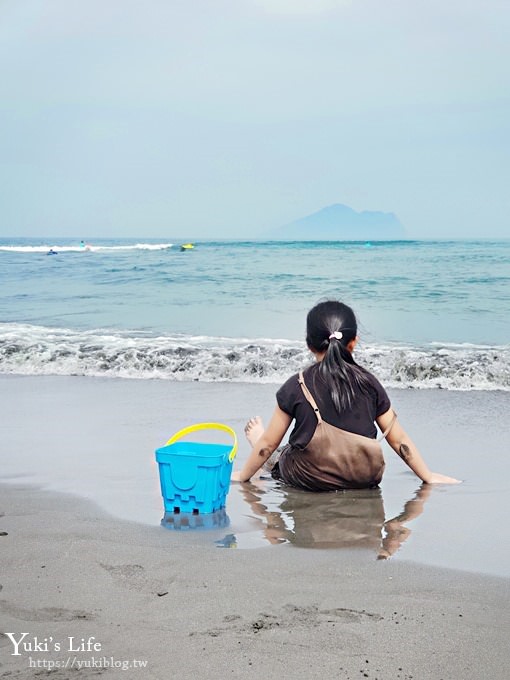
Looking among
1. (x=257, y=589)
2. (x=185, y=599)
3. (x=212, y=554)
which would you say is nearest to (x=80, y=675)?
(x=185, y=599)

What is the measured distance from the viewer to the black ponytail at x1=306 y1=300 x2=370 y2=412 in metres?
4.70

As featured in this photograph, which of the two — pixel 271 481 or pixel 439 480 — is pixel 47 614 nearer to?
pixel 271 481

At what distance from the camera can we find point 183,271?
31.8 m

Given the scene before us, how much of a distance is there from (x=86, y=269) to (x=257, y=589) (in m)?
32.2

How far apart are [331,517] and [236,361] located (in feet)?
21.1

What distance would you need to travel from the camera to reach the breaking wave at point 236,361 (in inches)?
395

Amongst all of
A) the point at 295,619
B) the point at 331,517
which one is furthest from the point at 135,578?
the point at 331,517

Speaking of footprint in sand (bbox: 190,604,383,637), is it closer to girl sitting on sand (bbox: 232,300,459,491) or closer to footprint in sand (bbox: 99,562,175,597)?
footprint in sand (bbox: 99,562,175,597)

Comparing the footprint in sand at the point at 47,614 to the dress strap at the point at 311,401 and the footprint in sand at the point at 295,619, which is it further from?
the dress strap at the point at 311,401

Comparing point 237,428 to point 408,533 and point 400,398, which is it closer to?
point 400,398

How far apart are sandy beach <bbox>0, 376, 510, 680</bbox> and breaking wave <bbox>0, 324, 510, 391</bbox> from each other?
13.7 ft

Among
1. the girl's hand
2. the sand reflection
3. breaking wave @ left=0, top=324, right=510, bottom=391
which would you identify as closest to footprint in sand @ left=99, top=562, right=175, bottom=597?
the sand reflection

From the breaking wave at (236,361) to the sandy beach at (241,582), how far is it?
4186mm

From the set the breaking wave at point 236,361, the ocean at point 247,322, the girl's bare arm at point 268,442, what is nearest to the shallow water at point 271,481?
the girl's bare arm at point 268,442
